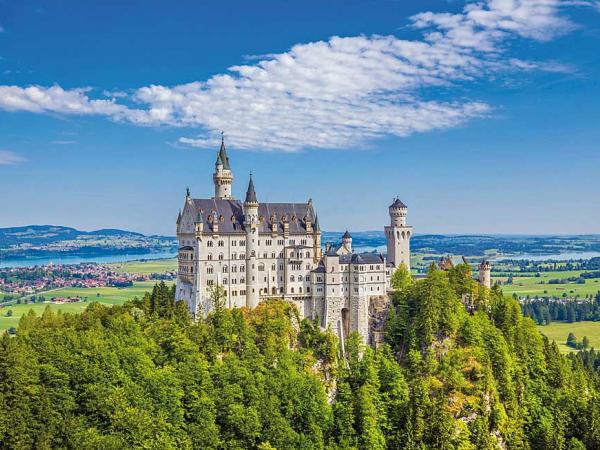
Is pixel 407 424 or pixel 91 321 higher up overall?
pixel 91 321

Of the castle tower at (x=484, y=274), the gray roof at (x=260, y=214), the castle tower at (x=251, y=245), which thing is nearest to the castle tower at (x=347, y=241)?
the gray roof at (x=260, y=214)

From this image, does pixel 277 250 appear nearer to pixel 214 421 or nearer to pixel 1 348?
pixel 214 421

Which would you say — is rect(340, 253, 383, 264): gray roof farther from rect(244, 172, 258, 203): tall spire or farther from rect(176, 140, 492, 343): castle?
rect(244, 172, 258, 203): tall spire

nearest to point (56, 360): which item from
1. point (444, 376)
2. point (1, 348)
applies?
point (1, 348)

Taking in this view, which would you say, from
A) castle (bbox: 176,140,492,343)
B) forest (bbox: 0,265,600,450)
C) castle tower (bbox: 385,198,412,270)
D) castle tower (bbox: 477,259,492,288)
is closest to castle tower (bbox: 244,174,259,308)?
castle (bbox: 176,140,492,343)

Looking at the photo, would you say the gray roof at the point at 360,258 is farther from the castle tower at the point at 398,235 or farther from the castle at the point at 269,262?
the castle tower at the point at 398,235

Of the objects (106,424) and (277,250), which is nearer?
(106,424)

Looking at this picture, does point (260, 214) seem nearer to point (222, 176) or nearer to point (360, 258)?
point (222, 176)
